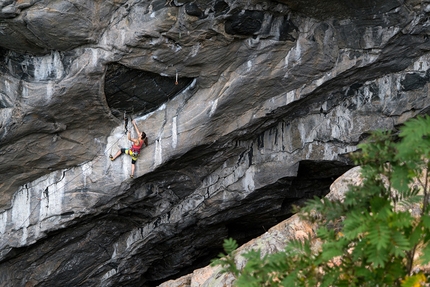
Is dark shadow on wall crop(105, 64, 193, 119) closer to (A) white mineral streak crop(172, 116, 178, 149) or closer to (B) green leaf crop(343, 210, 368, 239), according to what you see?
(A) white mineral streak crop(172, 116, 178, 149)

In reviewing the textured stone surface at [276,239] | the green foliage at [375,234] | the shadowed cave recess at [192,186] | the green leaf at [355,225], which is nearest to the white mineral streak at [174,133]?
the shadowed cave recess at [192,186]

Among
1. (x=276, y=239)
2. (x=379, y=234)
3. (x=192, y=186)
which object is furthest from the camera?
(x=192, y=186)

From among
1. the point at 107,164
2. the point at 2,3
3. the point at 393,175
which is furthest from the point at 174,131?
the point at 393,175

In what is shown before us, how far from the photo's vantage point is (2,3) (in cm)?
837

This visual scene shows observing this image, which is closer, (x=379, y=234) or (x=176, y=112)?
(x=379, y=234)

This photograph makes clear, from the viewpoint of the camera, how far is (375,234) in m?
3.73

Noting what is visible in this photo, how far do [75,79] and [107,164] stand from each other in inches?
81.7

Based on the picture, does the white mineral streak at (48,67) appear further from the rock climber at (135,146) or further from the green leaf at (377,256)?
the green leaf at (377,256)

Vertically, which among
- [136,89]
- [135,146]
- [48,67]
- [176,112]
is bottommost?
[135,146]

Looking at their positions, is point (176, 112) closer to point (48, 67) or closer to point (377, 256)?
point (48, 67)

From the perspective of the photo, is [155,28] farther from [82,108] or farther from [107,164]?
[107,164]

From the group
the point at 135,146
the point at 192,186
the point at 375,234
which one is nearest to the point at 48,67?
the point at 135,146

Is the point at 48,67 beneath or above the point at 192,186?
above

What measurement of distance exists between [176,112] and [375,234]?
6.98 m
